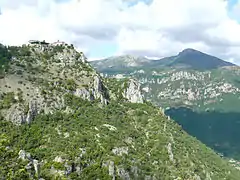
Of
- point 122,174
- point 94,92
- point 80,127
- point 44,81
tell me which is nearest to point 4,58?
point 44,81

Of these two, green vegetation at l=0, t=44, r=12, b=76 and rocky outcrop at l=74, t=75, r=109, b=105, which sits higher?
green vegetation at l=0, t=44, r=12, b=76

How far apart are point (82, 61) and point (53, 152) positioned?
7527 cm

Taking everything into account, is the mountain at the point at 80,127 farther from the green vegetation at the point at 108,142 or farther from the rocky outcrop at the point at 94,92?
the rocky outcrop at the point at 94,92

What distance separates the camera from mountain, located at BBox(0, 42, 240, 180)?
400 feet

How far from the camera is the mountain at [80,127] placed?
122 m

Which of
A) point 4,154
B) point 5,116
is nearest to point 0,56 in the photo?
point 5,116

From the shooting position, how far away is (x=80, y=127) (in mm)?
142750

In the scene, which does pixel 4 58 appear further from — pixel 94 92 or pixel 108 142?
pixel 108 142

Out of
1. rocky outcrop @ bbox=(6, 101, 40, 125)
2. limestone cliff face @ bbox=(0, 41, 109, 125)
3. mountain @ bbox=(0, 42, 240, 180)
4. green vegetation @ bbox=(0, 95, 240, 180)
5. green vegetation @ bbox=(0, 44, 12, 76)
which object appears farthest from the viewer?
green vegetation @ bbox=(0, 44, 12, 76)

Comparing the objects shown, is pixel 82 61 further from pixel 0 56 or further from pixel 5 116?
pixel 5 116

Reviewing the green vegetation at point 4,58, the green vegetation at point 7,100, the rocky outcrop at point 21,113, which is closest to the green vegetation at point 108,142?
the rocky outcrop at point 21,113

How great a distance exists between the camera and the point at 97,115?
159m

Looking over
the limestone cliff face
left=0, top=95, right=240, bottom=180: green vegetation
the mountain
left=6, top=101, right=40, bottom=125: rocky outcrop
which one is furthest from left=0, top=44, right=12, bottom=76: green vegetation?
left=0, top=95, right=240, bottom=180: green vegetation

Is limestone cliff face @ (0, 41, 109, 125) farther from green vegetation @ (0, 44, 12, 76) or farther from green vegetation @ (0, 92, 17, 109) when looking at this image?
green vegetation @ (0, 44, 12, 76)
